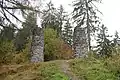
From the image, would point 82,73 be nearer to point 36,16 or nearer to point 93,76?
point 93,76

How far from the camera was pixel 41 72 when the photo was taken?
13969 millimetres

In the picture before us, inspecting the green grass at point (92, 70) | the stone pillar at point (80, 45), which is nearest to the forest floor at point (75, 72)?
the green grass at point (92, 70)

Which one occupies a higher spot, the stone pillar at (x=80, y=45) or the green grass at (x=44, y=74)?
the stone pillar at (x=80, y=45)

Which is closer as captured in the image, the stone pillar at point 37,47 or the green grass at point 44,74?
the green grass at point 44,74

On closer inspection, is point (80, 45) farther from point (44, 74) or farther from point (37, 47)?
point (44, 74)

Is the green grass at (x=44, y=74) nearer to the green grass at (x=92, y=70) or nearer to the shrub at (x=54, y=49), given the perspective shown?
the green grass at (x=92, y=70)

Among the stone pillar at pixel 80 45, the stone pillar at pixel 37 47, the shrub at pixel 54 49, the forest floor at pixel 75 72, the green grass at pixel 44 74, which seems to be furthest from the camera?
the shrub at pixel 54 49

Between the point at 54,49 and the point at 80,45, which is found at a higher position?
the point at 80,45

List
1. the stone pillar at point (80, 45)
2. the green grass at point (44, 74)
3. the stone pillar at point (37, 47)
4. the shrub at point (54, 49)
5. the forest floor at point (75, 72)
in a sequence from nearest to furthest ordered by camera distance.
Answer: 1. the green grass at point (44, 74)
2. the forest floor at point (75, 72)
3. the stone pillar at point (37, 47)
4. the stone pillar at point (80, 45)
5. the shrub at point (54, 49)

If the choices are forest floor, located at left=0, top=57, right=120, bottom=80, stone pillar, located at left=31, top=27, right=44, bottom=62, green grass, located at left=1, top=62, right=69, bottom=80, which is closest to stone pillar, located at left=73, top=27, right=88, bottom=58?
stone pillar, located at left=31, top=27, right=44, bottom=62

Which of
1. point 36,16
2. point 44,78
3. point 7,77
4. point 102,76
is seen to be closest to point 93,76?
point 102,76

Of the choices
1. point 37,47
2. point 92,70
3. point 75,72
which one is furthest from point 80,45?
point 92,70

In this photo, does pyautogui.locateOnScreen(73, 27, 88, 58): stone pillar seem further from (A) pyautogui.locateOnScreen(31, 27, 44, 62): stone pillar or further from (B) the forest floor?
(B) the forest floor

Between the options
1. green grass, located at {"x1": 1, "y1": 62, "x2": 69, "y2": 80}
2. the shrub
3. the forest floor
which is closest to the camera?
green grass, located at {"x1": 1, "y1": 62, "x2": 69, "y2": 80}
